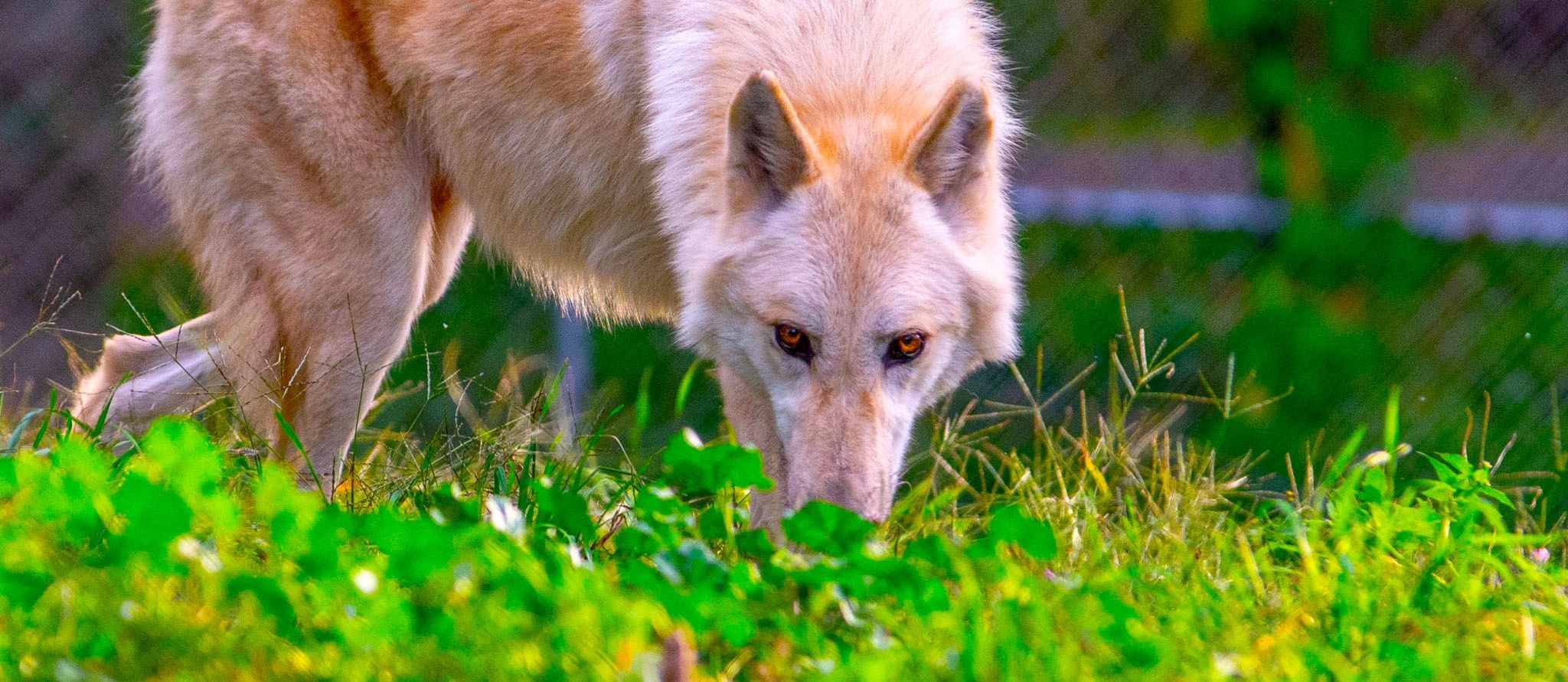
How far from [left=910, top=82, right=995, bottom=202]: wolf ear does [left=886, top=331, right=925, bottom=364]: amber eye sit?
344 mm

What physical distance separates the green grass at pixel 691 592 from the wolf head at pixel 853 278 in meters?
0.24

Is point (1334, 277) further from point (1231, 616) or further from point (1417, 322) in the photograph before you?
point (1231, 616)

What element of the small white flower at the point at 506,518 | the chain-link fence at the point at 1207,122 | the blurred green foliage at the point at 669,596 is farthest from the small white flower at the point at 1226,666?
the chain-link fence at the point at 1207,122

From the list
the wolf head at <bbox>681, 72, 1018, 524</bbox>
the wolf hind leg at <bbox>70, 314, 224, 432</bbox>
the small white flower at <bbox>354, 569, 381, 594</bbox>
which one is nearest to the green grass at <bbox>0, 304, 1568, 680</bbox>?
the small white flower at <bbox>354, 569, 381, 594</bbox>

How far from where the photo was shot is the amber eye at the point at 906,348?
2.61m

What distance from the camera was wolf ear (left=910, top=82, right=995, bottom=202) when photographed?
103 inches

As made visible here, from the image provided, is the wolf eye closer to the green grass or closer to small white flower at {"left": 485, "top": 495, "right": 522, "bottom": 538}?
the green grass

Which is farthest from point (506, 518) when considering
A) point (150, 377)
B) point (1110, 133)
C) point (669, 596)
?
point (1110, 133)

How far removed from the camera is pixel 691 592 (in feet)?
5.85

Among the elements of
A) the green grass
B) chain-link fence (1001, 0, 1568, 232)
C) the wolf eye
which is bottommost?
chain-link fence (1001, 0, 1568, 232)

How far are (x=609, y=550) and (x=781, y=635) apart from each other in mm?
772

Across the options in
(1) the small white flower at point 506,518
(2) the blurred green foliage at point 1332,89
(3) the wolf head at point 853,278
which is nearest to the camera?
(1) the small white flower at point 506,518

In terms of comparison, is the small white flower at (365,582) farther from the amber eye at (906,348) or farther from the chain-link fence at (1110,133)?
the chain-link fence at (1110,133)

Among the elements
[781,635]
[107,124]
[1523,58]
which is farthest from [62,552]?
[1523,58]
